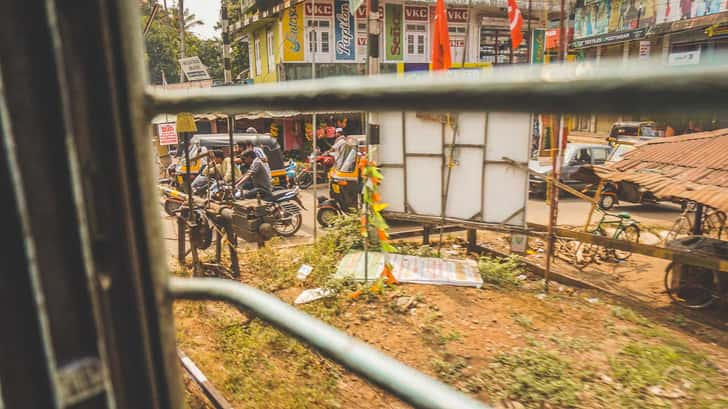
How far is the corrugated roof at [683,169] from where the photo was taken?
4.86 m

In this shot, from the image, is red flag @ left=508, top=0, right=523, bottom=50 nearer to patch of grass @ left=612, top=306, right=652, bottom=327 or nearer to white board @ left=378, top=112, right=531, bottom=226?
white board @ left=378, top=112, right=531, bottom=226

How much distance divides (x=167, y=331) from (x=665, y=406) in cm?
383

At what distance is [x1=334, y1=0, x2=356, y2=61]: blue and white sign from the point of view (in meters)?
18.3

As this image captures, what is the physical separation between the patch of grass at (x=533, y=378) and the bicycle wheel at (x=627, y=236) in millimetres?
3975

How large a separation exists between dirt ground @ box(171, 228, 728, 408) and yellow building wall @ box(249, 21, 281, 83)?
591 inches

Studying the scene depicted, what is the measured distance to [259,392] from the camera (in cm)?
334

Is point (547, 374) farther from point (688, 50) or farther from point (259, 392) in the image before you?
point (688, 50)

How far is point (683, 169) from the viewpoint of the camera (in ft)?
18.1

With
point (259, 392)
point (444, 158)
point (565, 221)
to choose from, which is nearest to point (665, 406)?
point (259, 392)

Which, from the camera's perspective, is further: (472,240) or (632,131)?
(632,131)

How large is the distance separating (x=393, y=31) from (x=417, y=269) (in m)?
15.1

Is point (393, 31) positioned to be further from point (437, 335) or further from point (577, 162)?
point (437, 335)

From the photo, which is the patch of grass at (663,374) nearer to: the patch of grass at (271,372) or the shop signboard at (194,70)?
the patch of grass at (271,372)

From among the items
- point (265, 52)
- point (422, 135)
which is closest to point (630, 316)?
point (422, 135)
